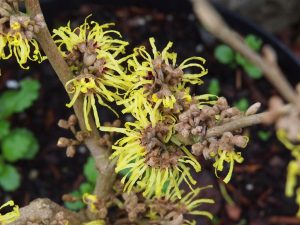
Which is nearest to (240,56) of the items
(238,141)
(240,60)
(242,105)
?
(240,60)

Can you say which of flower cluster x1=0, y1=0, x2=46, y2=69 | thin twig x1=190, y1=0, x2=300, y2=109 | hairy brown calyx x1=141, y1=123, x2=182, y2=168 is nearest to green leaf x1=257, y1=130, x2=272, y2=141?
hairy brown calyx x1=141, y1=123, x2=182, y2=168

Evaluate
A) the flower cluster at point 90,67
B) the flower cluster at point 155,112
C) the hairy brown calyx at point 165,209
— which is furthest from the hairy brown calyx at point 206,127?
the hairy brown calyx at point 165,209

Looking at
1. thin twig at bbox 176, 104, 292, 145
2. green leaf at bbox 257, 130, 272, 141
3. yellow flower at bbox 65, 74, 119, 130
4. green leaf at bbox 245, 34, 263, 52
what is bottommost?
thin twig at bbox 176, 104, 292, 145

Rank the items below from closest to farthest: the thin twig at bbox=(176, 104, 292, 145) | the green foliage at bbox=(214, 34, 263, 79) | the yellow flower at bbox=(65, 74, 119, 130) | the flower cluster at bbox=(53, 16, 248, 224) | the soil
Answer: the thin twig at bbox=(176, 104, 292, 145) → the flower cluster at bbox=(53, 16, 248, 224) → the yellow flower at bbox=(65, 74, 119, 130) → the soil → the green foliage at bbox=(214, 34, 263, 79)

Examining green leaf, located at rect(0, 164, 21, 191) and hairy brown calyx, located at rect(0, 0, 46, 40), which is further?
green leaf, located at rect(0, 164, 21, 191)

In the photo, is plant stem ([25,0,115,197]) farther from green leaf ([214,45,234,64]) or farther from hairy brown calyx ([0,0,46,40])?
green leaf ([214,45,234,64])

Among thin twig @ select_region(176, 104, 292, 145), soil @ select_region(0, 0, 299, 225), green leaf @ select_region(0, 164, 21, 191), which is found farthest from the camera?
soil @ select_region(0, 0, 299, 225)

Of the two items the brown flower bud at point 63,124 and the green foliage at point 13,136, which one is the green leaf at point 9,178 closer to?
the green foliage at point 13,136

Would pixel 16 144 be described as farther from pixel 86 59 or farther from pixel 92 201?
pixel 86 59
